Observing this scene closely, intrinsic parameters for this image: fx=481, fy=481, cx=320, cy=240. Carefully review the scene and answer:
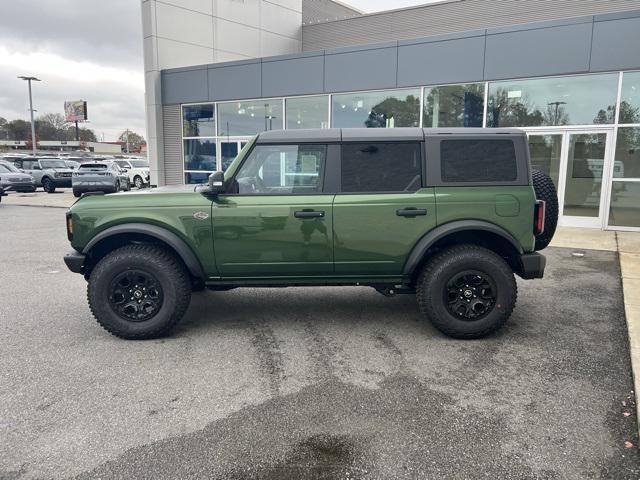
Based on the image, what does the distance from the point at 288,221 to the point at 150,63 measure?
14592mm

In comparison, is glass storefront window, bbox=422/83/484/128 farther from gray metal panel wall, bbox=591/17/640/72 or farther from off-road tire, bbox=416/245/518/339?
off-road tire, bbox=416/245/518/339

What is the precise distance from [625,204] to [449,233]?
27.7 ft

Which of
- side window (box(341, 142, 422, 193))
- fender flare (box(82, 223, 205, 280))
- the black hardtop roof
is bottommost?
fender flare (box(82, 223, 205, 280))

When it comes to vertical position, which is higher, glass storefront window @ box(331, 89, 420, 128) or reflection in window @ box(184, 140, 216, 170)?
glass storefront window @ box(331, 89, 420, 128)

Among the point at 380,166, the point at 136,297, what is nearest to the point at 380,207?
the point at 380,166

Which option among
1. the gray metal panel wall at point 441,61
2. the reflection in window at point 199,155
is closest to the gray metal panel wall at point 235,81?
the reflection in window at point 199,155

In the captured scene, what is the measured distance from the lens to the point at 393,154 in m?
4.45

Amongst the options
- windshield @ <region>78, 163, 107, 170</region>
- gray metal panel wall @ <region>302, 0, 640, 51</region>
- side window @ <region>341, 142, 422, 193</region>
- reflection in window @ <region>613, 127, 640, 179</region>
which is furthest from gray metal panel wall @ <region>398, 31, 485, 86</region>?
windshield @ <region>78, 163, 107, 170</region>

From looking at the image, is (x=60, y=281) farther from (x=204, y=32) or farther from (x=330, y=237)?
(x=204, y=32)

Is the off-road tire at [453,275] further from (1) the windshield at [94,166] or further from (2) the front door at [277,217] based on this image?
(1) the windshield at [94,166]

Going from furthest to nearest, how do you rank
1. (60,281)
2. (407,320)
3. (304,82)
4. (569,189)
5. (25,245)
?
(304,82), (569,189), (25,245), (60,281), (407,320)

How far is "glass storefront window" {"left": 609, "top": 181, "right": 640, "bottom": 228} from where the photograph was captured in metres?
10.5

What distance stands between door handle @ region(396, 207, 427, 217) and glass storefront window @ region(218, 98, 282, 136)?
11.2 metres

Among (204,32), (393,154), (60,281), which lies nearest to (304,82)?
(204,32)
